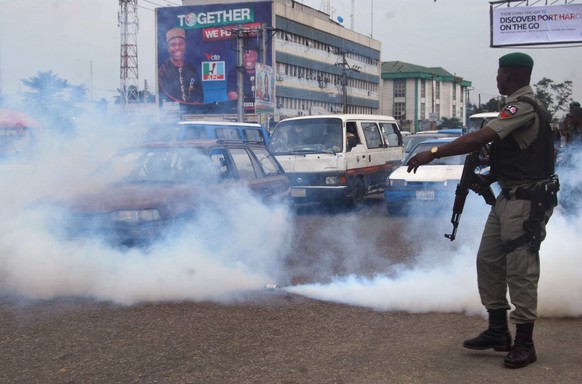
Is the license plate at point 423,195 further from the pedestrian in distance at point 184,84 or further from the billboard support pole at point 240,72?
the pedestrian in distance at point 184,84

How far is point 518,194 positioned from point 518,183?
0.07m

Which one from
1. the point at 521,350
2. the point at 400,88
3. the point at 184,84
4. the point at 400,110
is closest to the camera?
the point at 521,350

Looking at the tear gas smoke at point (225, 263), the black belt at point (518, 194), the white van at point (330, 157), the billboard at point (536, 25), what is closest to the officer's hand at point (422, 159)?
the black belt at point (518, 194)

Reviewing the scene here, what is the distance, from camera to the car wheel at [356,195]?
1241cm

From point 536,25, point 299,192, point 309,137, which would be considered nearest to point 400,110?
point 536,25

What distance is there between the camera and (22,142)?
735cm

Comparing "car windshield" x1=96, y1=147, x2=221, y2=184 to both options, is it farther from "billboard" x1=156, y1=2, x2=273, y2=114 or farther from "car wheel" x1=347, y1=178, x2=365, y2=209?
"billboard" x1=156, y1=2, x2=273, y2=114

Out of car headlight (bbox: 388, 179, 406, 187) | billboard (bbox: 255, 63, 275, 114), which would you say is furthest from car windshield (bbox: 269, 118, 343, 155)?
billboard (bbox: 255, 63, 275, 114)

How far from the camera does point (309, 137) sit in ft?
41.6

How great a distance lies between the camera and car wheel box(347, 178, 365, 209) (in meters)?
12.4

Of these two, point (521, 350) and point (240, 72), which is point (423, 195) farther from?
point (240, 72)

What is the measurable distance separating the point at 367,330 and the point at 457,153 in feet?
5.24

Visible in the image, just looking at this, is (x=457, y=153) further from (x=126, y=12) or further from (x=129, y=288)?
(x=126, y=12)

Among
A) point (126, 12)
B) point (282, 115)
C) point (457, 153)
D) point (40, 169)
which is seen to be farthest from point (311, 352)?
point (282, 115)
